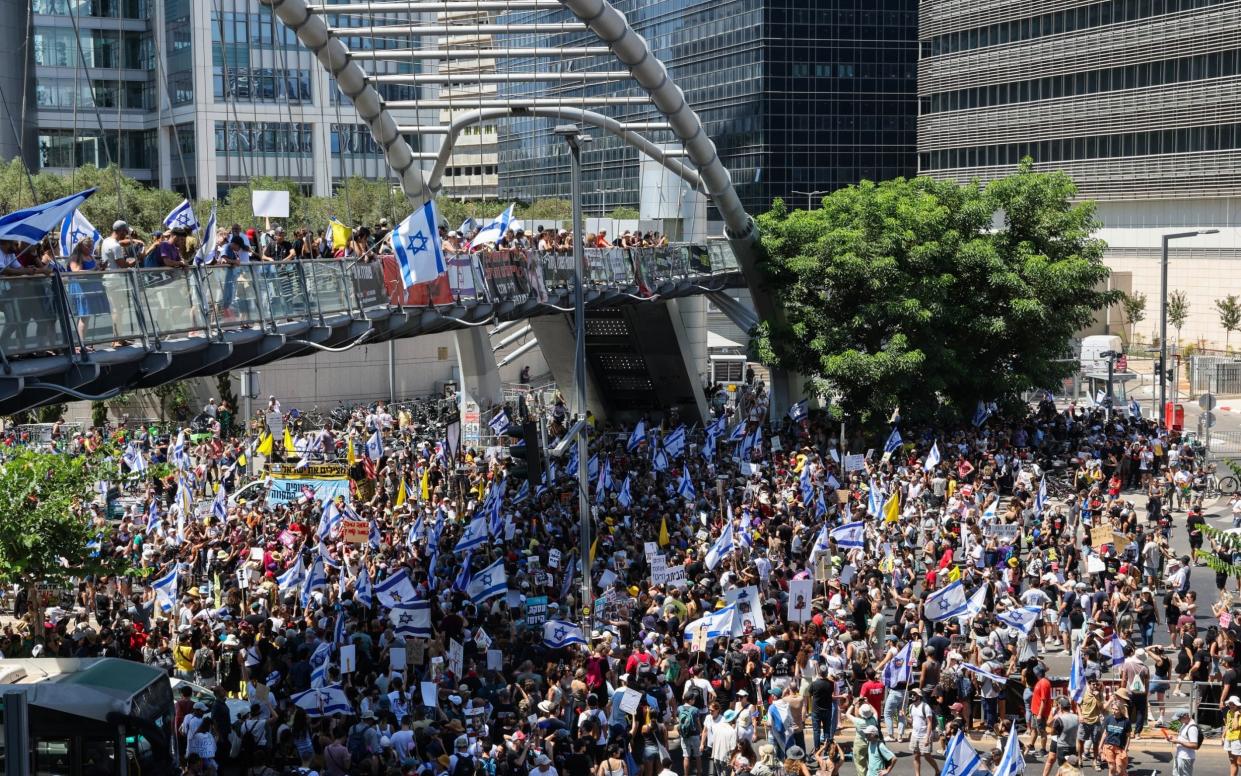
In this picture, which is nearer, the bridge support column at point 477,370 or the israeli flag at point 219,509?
the israeli flag at point 219,509

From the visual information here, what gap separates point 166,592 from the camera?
23938 millimetres

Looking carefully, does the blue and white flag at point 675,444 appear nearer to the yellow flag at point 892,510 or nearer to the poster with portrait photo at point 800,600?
the yellow flag at point 892,510

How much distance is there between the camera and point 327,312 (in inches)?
965

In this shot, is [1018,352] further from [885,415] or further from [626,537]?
[626,537]

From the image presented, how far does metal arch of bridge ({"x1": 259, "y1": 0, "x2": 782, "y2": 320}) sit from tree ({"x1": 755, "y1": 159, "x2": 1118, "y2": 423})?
68.1 inches

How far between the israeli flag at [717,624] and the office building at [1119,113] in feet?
170

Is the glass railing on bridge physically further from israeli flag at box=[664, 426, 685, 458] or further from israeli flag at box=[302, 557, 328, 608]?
israeli flag at box=[664, 426, 685, 458]

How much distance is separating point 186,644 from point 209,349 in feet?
13.8

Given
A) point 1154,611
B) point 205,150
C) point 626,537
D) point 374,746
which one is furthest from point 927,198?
point 205,150

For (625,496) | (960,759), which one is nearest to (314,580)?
(625,496)

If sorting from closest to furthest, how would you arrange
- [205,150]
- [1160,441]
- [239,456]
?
[239,456] < [1160,441] < [205,150]

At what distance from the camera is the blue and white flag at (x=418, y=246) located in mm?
24875

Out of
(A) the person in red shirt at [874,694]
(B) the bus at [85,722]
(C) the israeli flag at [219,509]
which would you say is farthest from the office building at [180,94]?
(B) the bus at [85,722]

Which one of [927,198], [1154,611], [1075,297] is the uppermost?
[927,198]
